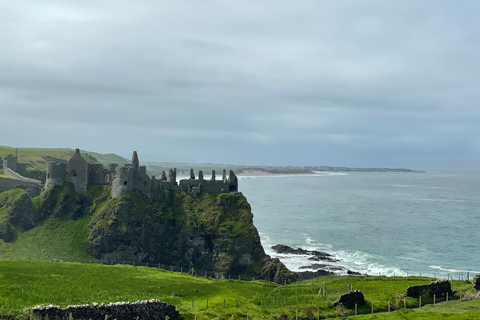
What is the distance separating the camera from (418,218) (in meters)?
161

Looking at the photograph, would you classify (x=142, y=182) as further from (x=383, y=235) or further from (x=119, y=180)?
(x=383, y=235)

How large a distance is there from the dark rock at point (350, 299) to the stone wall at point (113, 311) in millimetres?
18134

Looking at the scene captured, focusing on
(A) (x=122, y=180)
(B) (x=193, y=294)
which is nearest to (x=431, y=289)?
(B) (x=193, y=294)

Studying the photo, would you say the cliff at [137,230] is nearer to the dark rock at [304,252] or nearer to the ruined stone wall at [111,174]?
the ruined stone wall at [111,174]

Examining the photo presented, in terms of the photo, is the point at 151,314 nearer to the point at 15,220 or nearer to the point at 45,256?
the point at 45,256

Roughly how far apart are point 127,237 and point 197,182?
22440 mm

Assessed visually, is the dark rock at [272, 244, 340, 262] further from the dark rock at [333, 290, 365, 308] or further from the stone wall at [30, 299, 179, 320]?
the stone wall at [30, 299, 179, 320]

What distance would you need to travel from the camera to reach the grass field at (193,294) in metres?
36.8

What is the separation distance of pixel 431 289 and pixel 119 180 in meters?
66.2

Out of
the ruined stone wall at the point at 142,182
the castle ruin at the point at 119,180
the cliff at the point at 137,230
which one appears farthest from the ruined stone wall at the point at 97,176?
the ruined stone wall at the point at 142,182

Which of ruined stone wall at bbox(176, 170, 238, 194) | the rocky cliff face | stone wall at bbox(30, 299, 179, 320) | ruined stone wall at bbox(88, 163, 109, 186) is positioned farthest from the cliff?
stone wall at bbox(30, 299, 179, 320)

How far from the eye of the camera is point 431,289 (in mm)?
48219

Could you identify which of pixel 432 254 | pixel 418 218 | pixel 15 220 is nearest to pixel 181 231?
pixel 15 220

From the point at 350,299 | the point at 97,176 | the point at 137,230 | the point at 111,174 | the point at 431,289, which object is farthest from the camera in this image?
the point at 97,176
